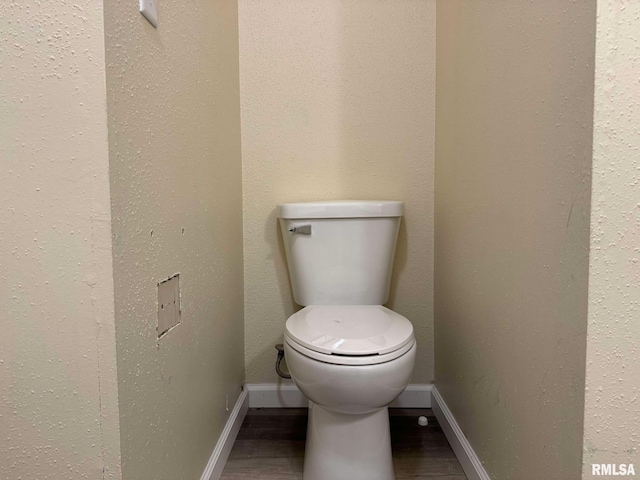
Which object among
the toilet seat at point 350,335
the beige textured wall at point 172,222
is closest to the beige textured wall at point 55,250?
the beige textured wall at point 172,222

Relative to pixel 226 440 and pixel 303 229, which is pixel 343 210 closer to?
pixel 303 229

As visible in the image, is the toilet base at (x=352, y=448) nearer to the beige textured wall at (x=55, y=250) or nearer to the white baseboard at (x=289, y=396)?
the white baseboard at (x=289, y=396)

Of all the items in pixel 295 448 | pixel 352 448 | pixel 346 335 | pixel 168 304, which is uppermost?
pixel 168 304

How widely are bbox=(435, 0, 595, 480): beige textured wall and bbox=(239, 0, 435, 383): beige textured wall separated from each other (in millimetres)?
173

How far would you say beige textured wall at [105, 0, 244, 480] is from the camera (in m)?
0.60

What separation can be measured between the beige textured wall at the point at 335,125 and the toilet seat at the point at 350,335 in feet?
1.13

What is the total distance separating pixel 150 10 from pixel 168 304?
55 centimetres

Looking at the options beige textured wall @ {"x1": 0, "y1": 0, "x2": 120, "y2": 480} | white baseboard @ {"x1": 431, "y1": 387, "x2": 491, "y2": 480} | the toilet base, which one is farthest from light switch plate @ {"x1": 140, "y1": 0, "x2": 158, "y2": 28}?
white baseboard @ {"x1": 431, "y1": 387, "x2": 491, "y2": 480}

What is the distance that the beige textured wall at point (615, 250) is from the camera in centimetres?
57

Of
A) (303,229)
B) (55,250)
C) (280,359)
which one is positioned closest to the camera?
(55,250)

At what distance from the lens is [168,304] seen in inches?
30.2

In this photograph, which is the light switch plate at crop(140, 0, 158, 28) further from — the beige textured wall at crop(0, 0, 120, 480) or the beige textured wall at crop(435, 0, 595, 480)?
the beige textured wall at crop(435, 0, 595, 480)

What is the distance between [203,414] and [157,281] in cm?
45

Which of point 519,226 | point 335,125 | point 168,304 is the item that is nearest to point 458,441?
point 519,226
